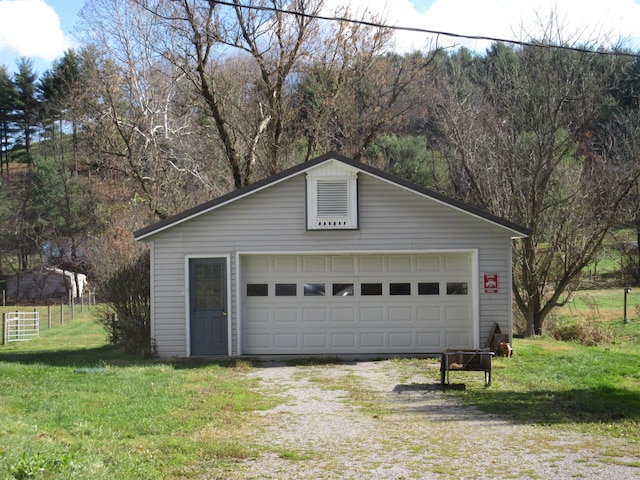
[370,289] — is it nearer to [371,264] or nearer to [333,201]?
[371,264]

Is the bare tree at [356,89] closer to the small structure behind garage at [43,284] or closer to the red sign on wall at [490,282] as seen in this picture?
the red sign on wall at [490,282]

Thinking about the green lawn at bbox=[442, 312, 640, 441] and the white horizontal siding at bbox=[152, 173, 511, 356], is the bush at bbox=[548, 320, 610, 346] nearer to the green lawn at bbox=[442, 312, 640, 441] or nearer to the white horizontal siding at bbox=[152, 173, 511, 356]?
the green lawn at bbox=[442, 312, 640, 441]

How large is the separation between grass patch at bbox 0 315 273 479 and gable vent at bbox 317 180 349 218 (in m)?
3.78

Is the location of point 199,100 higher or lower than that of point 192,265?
higher

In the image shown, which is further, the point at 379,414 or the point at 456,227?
the point at 456,227

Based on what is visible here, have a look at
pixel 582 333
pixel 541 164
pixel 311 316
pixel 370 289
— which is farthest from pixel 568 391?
pixel 541 164

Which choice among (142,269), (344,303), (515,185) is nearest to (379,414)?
(344,303)

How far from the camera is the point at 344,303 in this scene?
1777cm

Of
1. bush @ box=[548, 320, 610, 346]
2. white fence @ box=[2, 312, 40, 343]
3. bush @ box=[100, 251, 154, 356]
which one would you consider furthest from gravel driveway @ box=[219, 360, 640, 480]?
white fence @ box=[2, 312, 40, 343]

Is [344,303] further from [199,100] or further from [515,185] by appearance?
[199,100]

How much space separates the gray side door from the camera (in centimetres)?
1750

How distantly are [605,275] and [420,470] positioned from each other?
33773mm

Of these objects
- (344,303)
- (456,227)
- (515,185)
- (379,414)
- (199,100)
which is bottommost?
(379,414)

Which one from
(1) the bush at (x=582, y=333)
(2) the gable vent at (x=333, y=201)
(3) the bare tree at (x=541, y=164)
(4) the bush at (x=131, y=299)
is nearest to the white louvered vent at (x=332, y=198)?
(2) the gable vent at (x=333, y=201)
